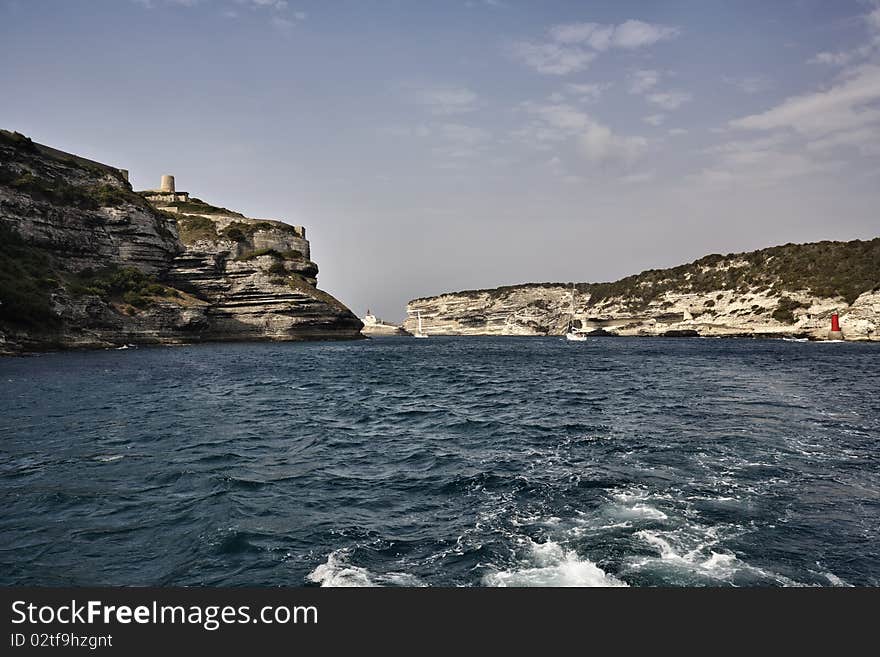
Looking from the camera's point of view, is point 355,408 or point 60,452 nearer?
point 60,452

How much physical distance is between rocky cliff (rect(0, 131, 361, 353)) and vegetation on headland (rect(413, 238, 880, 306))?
373 ft

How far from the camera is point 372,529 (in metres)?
11.3

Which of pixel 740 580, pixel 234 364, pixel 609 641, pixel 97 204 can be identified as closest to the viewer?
pixel 609 641

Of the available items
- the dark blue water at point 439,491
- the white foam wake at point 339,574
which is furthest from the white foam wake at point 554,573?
the white foam wake at point 339,574

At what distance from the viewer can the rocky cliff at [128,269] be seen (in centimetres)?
6769

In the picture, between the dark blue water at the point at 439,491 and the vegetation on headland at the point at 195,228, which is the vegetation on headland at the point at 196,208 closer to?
the vegetation on headland at the point at 195,228

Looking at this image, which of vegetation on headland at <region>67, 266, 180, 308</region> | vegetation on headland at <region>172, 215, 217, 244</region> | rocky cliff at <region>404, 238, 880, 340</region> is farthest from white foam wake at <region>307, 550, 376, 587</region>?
rocky cliff at <region>404, 238, 880, 340</region>

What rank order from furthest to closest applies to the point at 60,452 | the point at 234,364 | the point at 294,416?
the point at 234,364, the point at 294,416, the point at 60,452

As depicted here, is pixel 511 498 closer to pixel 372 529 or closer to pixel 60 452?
pixel 372 529

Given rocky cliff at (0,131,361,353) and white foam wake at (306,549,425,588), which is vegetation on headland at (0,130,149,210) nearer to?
rocky cliff at (0,131,361,353)

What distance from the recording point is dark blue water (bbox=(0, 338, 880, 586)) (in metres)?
9.49

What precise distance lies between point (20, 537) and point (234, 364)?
46.9 meters

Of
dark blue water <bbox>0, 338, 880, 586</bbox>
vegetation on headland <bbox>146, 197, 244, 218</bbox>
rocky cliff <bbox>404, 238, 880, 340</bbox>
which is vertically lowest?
dark blue water <bbox>0, 338, 880, 586</bbox>

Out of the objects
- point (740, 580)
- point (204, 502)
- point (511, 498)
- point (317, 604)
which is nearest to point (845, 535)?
point (740, 580)
